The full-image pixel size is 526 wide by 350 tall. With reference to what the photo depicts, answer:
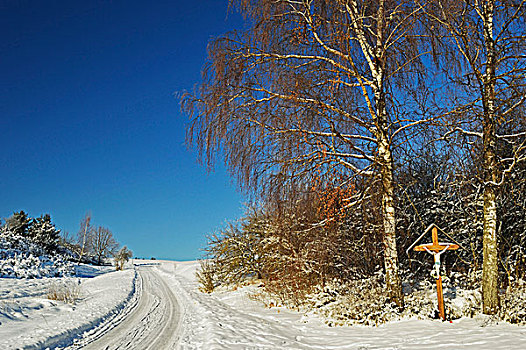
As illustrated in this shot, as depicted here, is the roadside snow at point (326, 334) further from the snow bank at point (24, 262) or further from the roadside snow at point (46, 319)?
the snow bank at point (24, 262)

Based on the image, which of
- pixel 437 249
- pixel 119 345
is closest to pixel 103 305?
pixel 119 345

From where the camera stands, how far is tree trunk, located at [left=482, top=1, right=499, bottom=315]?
6.37 m

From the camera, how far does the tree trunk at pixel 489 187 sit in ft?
20.9

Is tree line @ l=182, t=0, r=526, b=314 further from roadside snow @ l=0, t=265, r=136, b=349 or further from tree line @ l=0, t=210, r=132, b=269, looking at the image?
tree line @ l=0, t=210, r=132, b=269

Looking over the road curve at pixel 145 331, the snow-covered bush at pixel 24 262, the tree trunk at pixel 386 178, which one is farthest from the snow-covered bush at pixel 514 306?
the snow-covered bush at pixel 24 262

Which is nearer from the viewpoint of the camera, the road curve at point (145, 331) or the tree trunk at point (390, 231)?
the road curve at point (145, 331)

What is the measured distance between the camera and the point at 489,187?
21.5ft

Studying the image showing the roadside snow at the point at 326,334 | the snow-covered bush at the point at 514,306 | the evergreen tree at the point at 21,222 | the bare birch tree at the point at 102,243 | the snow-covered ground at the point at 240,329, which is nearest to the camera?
the roadside snow at the point at 326,334

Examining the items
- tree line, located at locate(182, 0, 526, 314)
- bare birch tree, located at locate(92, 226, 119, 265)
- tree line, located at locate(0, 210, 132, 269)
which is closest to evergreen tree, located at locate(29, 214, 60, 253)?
tree line, located at locate(0, 210, 132, 269)

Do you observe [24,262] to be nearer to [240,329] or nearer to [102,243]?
[240,329]

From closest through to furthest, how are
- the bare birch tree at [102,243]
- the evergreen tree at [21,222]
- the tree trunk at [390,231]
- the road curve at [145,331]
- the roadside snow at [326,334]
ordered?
the roadside snow at [326,334]
the road curve at [145,331]
the tree trunk at [390,231]
the evergreen tree at [21,222]
the bare birch tree at [102,243]

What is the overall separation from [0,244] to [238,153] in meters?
25.9

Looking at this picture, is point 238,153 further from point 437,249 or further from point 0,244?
point 0,244

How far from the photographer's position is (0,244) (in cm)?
2498
